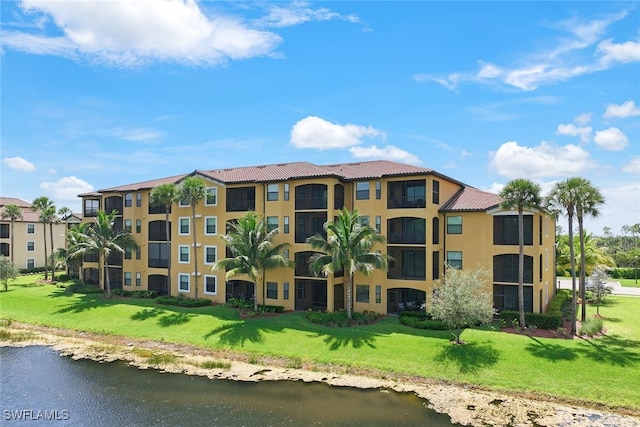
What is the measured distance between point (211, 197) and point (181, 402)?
25971 millimetres

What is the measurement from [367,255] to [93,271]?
39.7m

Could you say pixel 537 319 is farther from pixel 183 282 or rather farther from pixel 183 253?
pixel 183 253

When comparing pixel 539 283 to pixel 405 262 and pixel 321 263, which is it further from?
pixel 321 263

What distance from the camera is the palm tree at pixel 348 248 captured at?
1390 inches

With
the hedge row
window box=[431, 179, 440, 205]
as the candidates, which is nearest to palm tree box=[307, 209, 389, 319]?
window box=[431, 179, 440, 205]

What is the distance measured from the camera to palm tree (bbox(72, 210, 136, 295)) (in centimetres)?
4884

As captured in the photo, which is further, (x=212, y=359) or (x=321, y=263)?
(x=321, y=263)

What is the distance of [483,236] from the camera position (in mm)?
37500

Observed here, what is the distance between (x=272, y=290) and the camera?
1676 inches

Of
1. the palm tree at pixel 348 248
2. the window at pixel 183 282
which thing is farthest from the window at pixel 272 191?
the window at pixel 183 282

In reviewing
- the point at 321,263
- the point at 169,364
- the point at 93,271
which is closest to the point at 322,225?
the point at 321,263

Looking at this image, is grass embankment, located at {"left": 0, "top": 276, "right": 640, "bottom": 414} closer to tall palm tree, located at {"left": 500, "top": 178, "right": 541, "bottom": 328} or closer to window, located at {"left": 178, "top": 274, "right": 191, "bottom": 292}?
window, located at {"left": 178, "top": 274, "right": 191, "bottom": 292}

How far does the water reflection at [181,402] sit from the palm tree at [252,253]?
12.1 meters

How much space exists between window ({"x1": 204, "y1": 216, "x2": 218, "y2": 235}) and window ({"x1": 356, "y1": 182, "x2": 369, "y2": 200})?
1578 centimetres
